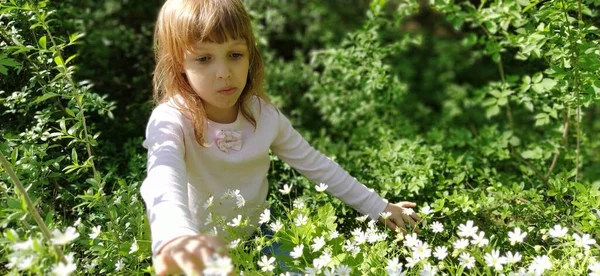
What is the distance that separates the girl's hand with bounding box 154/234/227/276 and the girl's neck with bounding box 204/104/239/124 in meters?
0.74

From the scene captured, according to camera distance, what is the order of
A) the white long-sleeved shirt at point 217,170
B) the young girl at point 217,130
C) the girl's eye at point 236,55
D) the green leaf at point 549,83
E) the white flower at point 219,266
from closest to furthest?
1. the white flower at point 219,266
2. the white long-sleeved shirt at point 217,170
3. the young girl at point 217,130
4. the girl's eye at point 236,55
5. the green leaf at point 549,83

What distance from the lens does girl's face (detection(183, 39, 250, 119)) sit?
6.72 feet

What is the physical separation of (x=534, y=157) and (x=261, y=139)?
1.56 m

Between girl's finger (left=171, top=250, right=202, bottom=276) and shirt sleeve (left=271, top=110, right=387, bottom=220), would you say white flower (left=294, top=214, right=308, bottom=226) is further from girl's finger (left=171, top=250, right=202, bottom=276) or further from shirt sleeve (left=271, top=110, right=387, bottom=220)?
girl's finger (left=171, top=250, right=202, bottom=276)

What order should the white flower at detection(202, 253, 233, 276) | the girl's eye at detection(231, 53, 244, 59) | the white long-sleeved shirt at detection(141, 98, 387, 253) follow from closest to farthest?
1. the white flower at detection(202, 253, 233, 276)
2. the white long-sleeved shirt at detection(141, 98, 387, 253)
3. the girl's eye at detection(231, 53, 244, 59)

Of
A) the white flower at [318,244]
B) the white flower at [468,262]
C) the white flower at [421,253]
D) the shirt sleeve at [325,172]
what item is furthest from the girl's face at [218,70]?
the white flower at [468,262]

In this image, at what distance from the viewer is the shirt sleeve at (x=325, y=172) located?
234 centimetres

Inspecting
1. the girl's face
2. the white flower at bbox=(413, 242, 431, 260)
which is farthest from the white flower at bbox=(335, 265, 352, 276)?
the girl's face

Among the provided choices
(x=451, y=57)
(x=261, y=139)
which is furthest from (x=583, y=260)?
(x=451, y=57)

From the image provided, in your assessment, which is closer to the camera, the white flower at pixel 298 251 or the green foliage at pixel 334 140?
the white flower at pixel 298 251

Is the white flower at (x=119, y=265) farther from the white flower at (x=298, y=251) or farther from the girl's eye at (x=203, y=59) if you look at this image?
the girl's eye at (x=203, y=59)

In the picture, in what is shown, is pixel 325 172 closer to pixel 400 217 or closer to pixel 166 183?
pixel 400 217

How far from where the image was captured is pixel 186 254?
4.93 feet

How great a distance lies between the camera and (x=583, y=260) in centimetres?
192
